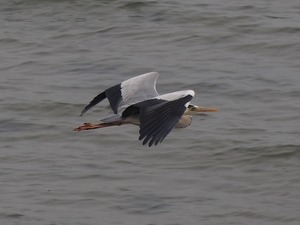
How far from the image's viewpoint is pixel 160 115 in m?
8.41

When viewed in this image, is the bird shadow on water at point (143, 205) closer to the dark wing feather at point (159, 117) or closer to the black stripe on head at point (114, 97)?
the black stripe on head at point (114, 97)

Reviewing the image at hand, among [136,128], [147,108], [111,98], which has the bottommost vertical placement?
[136,128]

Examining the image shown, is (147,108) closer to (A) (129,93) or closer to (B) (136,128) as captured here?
(A) (129,93)

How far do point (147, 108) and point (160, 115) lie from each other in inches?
16.9

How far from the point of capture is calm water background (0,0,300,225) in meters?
9.89

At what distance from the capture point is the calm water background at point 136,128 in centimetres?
989

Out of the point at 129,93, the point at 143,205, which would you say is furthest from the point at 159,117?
the point at 143,205

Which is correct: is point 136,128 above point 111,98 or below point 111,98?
below

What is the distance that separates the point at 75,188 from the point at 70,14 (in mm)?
7077

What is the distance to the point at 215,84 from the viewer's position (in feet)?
43.7

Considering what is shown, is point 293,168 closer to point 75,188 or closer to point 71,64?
point 75,188

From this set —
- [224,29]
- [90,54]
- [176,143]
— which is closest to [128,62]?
[90,54]

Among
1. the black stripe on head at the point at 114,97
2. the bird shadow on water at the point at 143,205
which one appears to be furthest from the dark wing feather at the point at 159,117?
the bird shadow on water at the point at 143,205

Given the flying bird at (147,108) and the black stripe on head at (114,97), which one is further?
the black stripe on head at (114,97)
